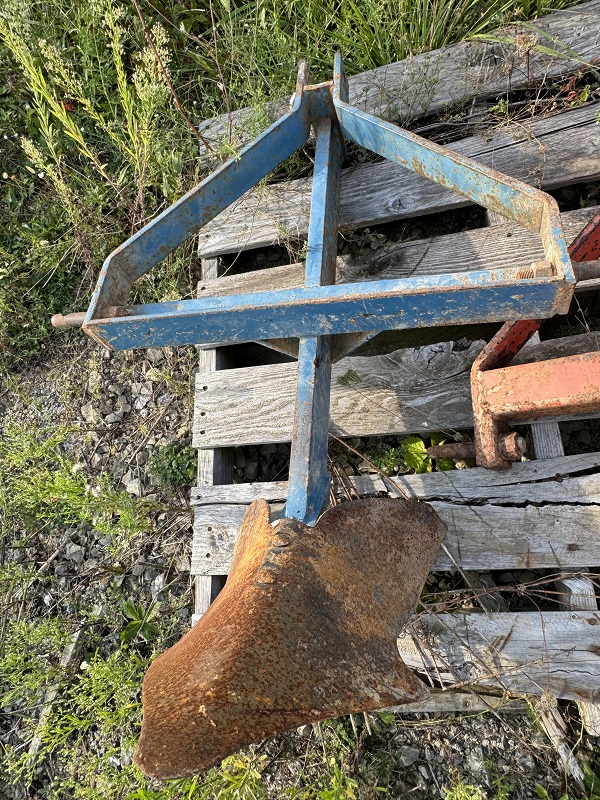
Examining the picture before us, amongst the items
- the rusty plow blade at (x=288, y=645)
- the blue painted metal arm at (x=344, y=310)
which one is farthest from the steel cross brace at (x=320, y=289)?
the rusty plow blade at (x=288, y=645)

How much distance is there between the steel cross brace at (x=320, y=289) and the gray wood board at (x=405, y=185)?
0.80 feet

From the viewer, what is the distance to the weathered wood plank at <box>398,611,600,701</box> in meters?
1.90

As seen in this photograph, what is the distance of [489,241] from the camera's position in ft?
7.30

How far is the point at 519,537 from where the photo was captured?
204 cm

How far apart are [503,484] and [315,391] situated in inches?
31.3

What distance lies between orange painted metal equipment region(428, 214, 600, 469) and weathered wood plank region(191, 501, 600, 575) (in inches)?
7.2

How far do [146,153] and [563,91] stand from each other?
1.70m

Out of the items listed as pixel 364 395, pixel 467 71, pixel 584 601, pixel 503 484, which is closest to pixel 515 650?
pixel 584 601

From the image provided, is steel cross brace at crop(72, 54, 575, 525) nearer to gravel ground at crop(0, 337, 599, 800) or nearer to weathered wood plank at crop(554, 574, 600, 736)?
gravel ground at crop(0, 337, 599, 800)

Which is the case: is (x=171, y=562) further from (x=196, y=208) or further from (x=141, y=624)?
(x=196, y=208)

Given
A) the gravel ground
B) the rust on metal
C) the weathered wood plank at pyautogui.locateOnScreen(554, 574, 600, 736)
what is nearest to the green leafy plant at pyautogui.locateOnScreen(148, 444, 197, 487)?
the gravel ground

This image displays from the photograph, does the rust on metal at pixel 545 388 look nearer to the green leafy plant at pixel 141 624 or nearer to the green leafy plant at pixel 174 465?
the green leafy plant at pixel 174 465

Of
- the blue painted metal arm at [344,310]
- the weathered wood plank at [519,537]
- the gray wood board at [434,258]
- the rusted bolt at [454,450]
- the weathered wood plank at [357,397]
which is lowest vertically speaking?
the weathered wood plank at [519,537]

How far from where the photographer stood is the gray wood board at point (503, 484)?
6.57 feet
